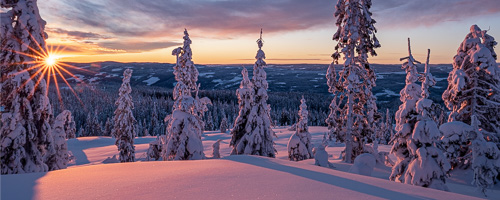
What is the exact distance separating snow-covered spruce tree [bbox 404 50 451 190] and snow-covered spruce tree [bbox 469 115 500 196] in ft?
9.83

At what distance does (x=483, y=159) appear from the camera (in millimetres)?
11211

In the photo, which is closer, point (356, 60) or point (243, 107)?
point (356, 60)

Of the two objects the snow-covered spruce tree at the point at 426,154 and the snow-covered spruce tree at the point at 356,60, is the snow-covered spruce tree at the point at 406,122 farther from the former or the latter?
the snow-covered spruce tree at the point at 356,60

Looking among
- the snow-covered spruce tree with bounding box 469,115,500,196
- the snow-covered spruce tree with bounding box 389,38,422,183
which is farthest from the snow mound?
the snow-covered spruce tree with bounding box 469,115,500,196

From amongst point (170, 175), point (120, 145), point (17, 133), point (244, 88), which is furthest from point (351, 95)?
point (120, 145)

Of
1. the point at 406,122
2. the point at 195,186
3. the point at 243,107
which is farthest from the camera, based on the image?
the point at 243,107

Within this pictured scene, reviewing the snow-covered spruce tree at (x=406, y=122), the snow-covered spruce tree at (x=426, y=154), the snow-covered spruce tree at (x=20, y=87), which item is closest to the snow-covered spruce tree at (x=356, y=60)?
the snow-covered spruce tree at (x=406, y=122)

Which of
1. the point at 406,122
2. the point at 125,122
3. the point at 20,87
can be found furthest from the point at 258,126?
the point at 20,87

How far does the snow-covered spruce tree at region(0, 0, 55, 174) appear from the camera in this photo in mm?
10695

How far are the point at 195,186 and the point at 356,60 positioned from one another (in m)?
14.0

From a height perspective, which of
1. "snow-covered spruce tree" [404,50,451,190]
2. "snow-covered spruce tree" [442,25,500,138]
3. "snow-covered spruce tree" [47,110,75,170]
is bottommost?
"snow-covered spruce tree" [47,110,75,170]

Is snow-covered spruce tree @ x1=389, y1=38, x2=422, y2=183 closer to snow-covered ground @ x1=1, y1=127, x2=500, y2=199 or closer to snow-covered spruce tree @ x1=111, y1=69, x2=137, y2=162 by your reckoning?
snow-covered ground @ x1=1, y1=127, x2=500, y2=199

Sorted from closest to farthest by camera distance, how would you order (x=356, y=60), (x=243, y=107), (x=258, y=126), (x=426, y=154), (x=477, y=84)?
(x=426, y=154)
(x=477, y=84)
(x=356, y=60)
(x=258, y=126)
(x=243, y=107)

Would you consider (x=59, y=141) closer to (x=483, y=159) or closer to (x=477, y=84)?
(x=483, y=159)
